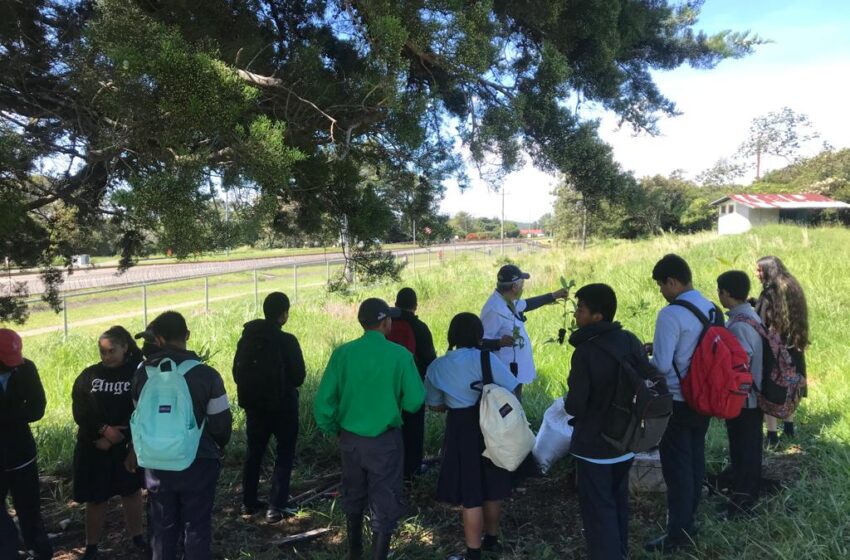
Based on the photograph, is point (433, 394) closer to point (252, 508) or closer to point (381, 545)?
point (381, 545)

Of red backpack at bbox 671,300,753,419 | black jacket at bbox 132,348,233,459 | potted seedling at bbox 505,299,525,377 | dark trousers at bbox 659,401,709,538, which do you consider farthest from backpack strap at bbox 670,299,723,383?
black jacket at bbox 132,348,233,459

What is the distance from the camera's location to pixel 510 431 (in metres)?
3.24

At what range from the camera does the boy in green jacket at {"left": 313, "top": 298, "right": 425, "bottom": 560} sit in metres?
3.30

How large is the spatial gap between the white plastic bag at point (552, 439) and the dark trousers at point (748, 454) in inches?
45.1

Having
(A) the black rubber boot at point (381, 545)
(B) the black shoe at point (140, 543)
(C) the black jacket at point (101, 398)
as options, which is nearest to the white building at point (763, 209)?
(A) the black rubber boot at point (381, 545)

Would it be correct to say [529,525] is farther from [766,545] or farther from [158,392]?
[158,392]

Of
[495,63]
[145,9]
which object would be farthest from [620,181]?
[145,9]

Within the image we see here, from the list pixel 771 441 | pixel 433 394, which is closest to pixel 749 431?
pixel 771 441

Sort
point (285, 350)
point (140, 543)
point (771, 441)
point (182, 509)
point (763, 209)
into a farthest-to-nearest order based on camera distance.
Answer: point (763, 209), point (771, 441), point (285, 350), point (140, 543), point (182, 509)

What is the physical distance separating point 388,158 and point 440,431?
2.91 metres

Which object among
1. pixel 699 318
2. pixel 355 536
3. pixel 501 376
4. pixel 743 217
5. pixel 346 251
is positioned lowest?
pixel 355 536

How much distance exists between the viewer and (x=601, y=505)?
3070mm

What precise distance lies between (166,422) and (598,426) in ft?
7.60

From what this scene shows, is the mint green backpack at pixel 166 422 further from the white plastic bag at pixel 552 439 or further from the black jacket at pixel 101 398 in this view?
the white plastic bag at pixel 552 439
